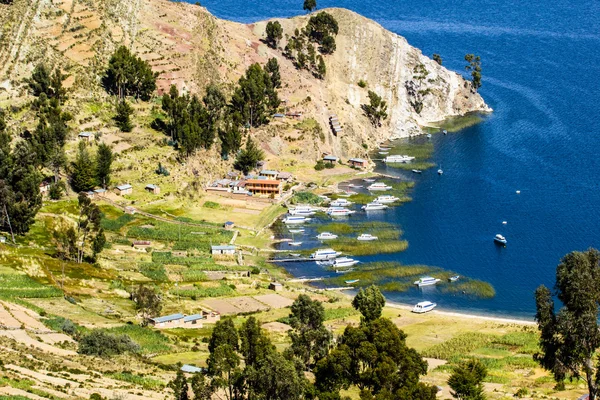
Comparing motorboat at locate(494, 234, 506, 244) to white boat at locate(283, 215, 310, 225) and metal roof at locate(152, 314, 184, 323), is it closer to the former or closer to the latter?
white boat at locate(283, 215, 310, 225)

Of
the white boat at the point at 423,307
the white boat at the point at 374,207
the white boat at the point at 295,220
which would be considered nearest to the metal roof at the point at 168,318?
the white boat at the point at 423,307

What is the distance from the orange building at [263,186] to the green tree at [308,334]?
256 ft

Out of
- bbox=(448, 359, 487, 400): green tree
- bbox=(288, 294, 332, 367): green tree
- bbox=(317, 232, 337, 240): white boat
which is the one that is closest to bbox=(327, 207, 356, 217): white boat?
bbox=(317, 232, 337, 240): white boat

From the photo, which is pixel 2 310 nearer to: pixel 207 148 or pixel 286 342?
pixel 286 342

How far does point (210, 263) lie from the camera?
15388 cm

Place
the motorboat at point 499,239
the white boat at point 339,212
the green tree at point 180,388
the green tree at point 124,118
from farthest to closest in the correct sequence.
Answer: the green tree at point 124,118 → the white boat at point 339,212 → the motorboat at point 499,239 → the green tree at point 180,388

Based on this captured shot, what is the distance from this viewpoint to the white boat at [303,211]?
182 meters

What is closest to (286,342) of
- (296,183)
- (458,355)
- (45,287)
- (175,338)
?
Result: (175,338)

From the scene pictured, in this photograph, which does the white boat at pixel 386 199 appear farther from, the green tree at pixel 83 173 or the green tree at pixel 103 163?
the green tree at pixel 83 173

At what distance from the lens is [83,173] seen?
171000 mm

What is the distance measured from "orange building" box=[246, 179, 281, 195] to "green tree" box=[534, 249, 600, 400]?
10599 cm

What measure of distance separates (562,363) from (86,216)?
96.6 m

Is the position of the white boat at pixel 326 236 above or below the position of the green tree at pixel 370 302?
above

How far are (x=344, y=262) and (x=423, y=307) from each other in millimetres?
22446
